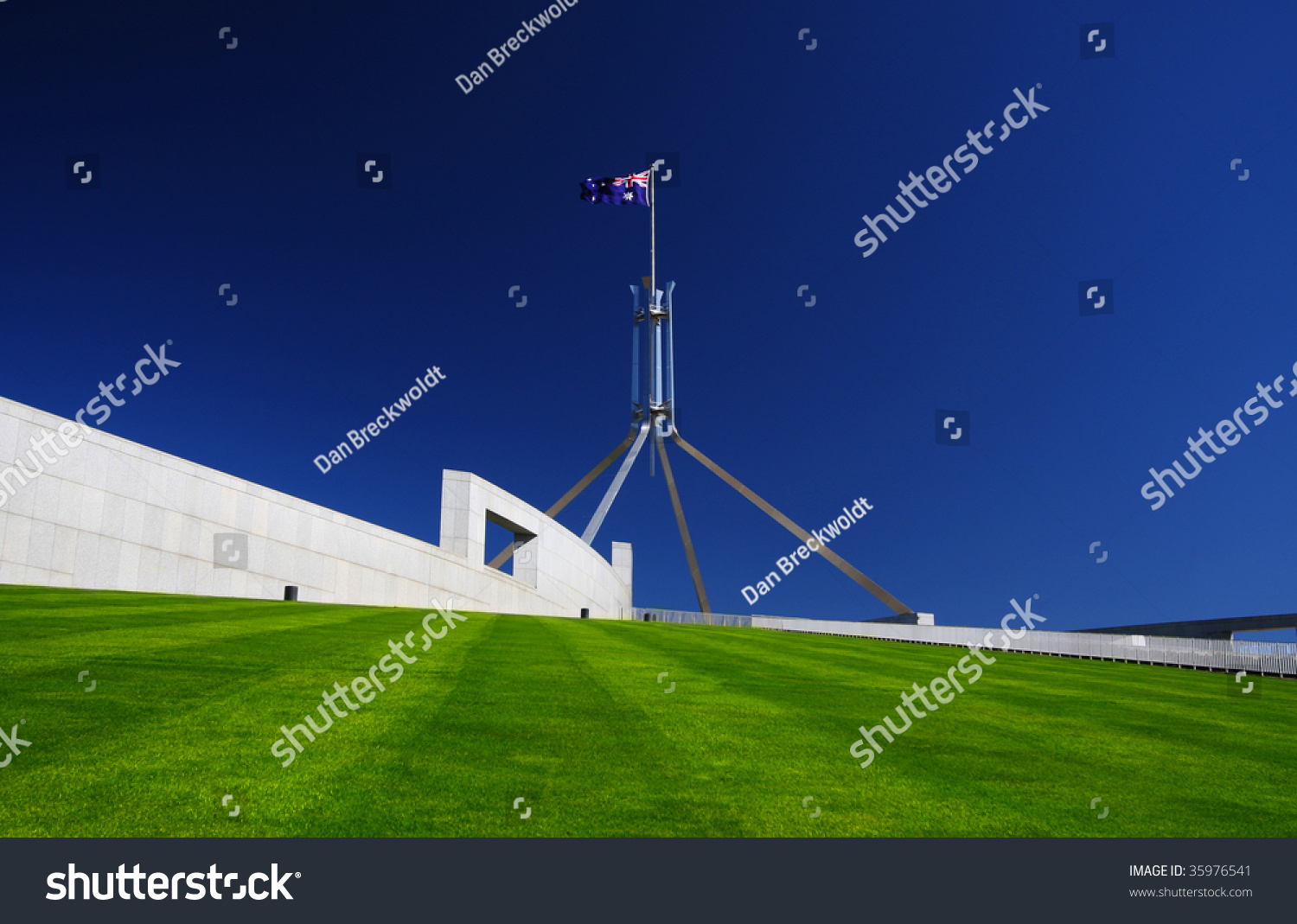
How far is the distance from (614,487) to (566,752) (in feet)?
194

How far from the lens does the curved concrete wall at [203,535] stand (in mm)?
24266

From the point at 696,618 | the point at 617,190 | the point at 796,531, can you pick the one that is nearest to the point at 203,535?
the point at 696,618

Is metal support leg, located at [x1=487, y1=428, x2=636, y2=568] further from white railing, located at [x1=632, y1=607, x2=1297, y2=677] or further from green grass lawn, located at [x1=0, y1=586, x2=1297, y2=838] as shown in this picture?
green grass lawn, located at [x1=0, y1=586, x2=1297, y2=838]

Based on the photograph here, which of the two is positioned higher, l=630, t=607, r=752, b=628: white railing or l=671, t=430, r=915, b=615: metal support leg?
l=671, t=430, r=915, b=615: metal support leg

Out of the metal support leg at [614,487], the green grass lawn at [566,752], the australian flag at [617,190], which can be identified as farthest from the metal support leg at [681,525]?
the green grass lawn at [566,752]

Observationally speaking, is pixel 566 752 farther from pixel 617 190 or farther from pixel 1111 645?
pixel 617 190

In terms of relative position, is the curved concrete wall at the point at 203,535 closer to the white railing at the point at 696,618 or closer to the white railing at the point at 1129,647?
the white railing at the point at 696,618

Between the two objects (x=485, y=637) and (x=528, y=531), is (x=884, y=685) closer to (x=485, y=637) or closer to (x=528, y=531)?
(x=485, y=637)

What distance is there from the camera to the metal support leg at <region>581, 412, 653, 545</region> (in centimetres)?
6030

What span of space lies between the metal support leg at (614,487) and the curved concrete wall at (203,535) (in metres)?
15.7

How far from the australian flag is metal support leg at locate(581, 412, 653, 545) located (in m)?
22.3

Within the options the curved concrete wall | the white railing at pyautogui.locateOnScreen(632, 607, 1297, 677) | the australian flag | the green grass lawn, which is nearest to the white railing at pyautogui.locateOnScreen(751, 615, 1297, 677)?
the white railing at pyautogui.locateOnScreen(632, 607, 1297, 677)
